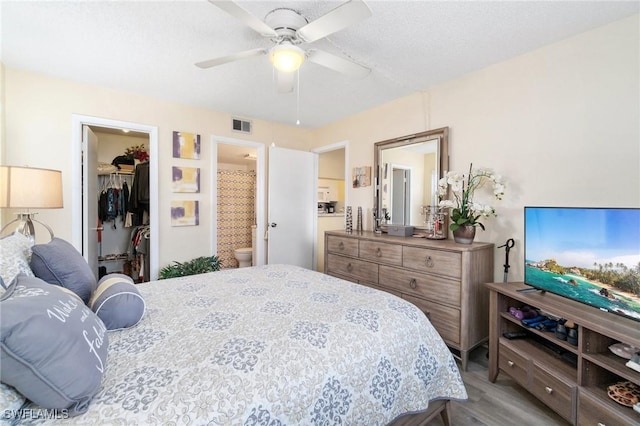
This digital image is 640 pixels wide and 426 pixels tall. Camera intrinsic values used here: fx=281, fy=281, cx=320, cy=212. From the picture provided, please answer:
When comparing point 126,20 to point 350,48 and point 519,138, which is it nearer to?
point 350,48

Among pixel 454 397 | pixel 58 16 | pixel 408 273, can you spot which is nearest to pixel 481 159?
pixel 408 273

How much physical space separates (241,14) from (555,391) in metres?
2.62

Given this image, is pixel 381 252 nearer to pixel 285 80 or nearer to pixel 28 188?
pixel 285 80

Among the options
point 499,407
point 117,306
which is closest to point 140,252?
point 117,306

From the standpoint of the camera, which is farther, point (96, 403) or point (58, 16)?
point (58, 16)

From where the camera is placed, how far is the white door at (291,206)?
157 inches

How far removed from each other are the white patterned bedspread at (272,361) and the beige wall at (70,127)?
1.83 m

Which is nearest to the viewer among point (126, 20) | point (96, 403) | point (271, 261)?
point (96, 403)

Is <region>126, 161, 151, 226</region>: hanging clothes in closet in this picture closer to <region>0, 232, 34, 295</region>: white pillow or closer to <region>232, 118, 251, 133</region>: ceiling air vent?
<region>232, 118, 251, 133</region>: ceiling air vent

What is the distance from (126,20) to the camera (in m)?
1.83

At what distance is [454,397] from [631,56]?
90.2 inches

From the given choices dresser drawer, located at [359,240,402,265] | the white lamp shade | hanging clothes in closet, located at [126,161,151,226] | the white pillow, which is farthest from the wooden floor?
hanging clothes in closet, located at [126,161,151,226]

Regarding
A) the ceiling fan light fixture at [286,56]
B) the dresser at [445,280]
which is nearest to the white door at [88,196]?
the ceiling fan light fixture at [286,56]

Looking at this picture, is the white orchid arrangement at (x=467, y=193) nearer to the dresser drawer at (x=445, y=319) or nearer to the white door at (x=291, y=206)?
the dresser drawer at (x=445, y=319)
